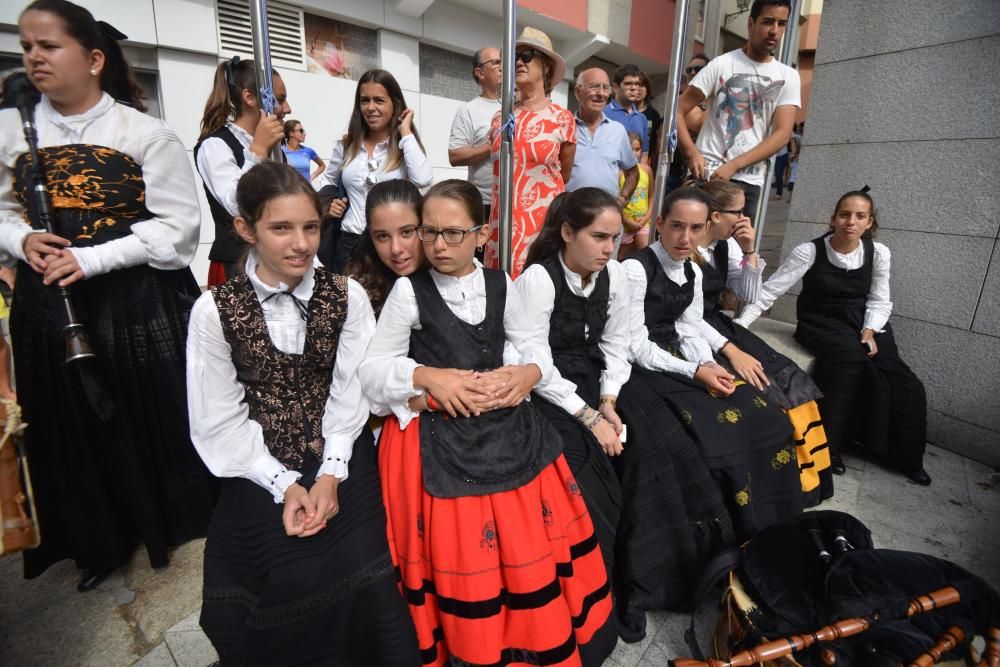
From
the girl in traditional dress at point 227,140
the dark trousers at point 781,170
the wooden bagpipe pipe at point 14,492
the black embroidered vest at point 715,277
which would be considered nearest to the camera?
the wooden bagpipe pipe at point 14,492

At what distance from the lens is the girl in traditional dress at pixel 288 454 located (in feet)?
4.36

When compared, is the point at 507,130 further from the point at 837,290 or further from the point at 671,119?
the point at 837,290

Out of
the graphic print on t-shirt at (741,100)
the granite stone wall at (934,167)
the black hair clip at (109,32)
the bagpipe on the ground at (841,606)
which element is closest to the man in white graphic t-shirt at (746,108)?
the graphic print on t-shirt at (741,100)

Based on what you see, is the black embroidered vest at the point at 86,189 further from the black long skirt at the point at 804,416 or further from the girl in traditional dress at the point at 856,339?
the girl in traditional dress at the point at 856,339

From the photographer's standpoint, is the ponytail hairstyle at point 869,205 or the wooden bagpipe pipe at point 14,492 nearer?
the wooden bagpipe pipe at point 14,492

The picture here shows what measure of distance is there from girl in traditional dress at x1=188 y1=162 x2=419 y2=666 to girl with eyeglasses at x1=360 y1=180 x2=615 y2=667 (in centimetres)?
11

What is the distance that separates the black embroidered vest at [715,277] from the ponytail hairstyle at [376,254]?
1620 mm

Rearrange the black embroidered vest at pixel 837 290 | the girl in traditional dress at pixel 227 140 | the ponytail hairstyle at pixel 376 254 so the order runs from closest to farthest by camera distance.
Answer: the ponytail hairstyle at pixel 376 254, the girl in traditional dress at pixel 227 140, the black embroidered vest at pixel 837 290

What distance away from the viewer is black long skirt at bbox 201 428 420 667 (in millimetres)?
1302

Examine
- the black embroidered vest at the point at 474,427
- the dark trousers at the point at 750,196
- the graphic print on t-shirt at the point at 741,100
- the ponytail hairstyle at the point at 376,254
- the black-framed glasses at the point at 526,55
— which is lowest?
the black embroidered vest at the point at 474,427

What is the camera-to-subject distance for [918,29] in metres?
3.31

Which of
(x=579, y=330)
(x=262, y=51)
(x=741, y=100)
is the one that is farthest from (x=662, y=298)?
(x=262, y=51)

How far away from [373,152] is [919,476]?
356cm

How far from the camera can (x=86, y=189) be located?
5.49 ft
